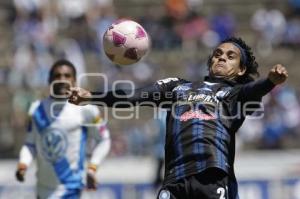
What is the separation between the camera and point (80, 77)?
18.8 m

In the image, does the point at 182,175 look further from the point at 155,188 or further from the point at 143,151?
the point at 143,151

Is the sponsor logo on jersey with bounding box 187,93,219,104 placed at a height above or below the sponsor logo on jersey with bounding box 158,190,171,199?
above

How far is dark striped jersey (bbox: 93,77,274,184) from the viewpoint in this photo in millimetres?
6895

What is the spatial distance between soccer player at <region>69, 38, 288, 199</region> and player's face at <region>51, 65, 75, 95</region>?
1979 millimetres

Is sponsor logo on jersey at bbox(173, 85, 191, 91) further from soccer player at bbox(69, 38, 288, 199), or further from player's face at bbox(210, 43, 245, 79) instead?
player's face at bbox(210, 43, 245, 79)

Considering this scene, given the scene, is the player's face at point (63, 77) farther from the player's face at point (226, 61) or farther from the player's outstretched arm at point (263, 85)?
the player's outstretched arm at point (263, 85)

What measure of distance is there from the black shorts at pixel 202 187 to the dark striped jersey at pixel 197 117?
5cm

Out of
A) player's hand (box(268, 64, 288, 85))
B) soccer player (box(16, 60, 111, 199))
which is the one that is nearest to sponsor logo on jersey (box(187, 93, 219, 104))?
player's hand (box(268, 64, 288, 85))

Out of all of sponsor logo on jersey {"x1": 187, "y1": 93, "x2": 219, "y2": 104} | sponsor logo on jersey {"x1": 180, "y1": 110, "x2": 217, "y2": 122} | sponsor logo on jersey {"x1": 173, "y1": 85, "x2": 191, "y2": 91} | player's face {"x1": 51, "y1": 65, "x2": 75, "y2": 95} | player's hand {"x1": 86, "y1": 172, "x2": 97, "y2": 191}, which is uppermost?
player's face {"x1": 51, "y1": 65, "x2": 75, "y2": 95}

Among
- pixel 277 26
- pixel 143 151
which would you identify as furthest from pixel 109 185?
pixel 277 26

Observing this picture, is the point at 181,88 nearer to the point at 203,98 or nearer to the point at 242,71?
the point at 203,98

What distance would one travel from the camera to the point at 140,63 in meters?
19.7

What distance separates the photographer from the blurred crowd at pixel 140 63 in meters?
18.3

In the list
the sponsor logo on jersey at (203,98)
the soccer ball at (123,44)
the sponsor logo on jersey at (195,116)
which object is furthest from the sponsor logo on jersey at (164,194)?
the soccer ball at (123,44)
